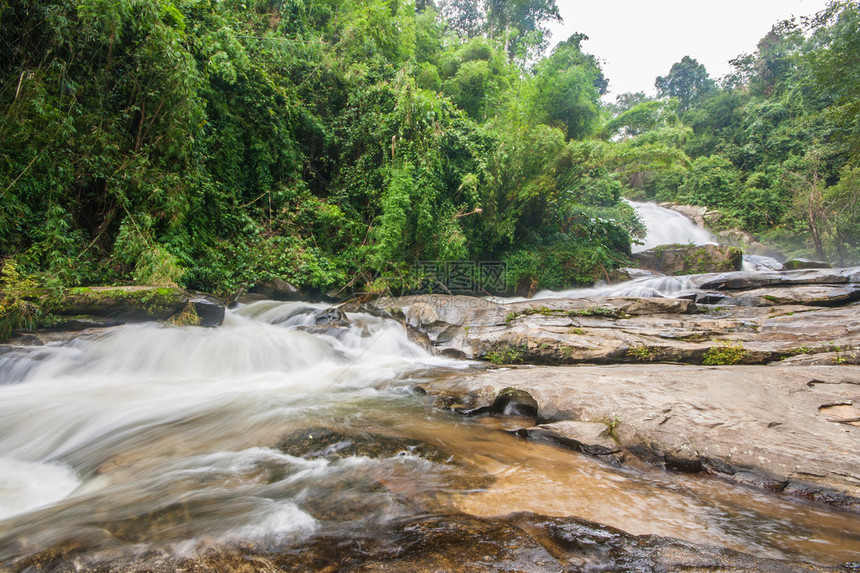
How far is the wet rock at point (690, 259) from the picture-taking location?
13.2 metres

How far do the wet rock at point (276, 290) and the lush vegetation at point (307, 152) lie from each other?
0.20m

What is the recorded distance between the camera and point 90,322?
5414 mm

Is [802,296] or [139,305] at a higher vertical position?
[139,305]

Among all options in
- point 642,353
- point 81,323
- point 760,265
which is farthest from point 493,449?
point 760,265

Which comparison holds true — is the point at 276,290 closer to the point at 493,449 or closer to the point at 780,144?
the point at 493,449

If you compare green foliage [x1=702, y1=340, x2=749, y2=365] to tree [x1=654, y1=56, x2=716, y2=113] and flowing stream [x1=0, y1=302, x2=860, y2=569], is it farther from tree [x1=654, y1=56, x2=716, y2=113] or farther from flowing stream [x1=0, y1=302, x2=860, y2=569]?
tree [x1=654, y1=56, x2=716, y2=113]

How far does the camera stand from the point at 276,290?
8.70 metres

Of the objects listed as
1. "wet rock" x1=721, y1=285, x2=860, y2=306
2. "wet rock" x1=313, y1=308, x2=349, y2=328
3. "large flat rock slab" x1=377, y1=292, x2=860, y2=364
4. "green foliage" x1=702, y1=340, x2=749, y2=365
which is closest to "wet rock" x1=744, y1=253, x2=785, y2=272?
"wet rock" x1=721, y1=285, x2=860, y2=306

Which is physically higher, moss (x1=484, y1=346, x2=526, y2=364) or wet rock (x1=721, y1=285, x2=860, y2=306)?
wet rock (x1=721, y1=285, x2=860, y2=306)

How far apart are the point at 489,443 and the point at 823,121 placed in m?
30.6

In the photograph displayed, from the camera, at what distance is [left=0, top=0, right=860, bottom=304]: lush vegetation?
19.1ft

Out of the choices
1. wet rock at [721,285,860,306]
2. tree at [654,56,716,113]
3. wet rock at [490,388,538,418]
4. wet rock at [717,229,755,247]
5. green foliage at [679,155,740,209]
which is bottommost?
wet rock at [490,388,538,418]

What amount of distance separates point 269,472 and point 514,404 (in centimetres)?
259

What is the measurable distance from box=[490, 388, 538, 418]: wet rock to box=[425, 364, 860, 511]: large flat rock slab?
4.0 inches
